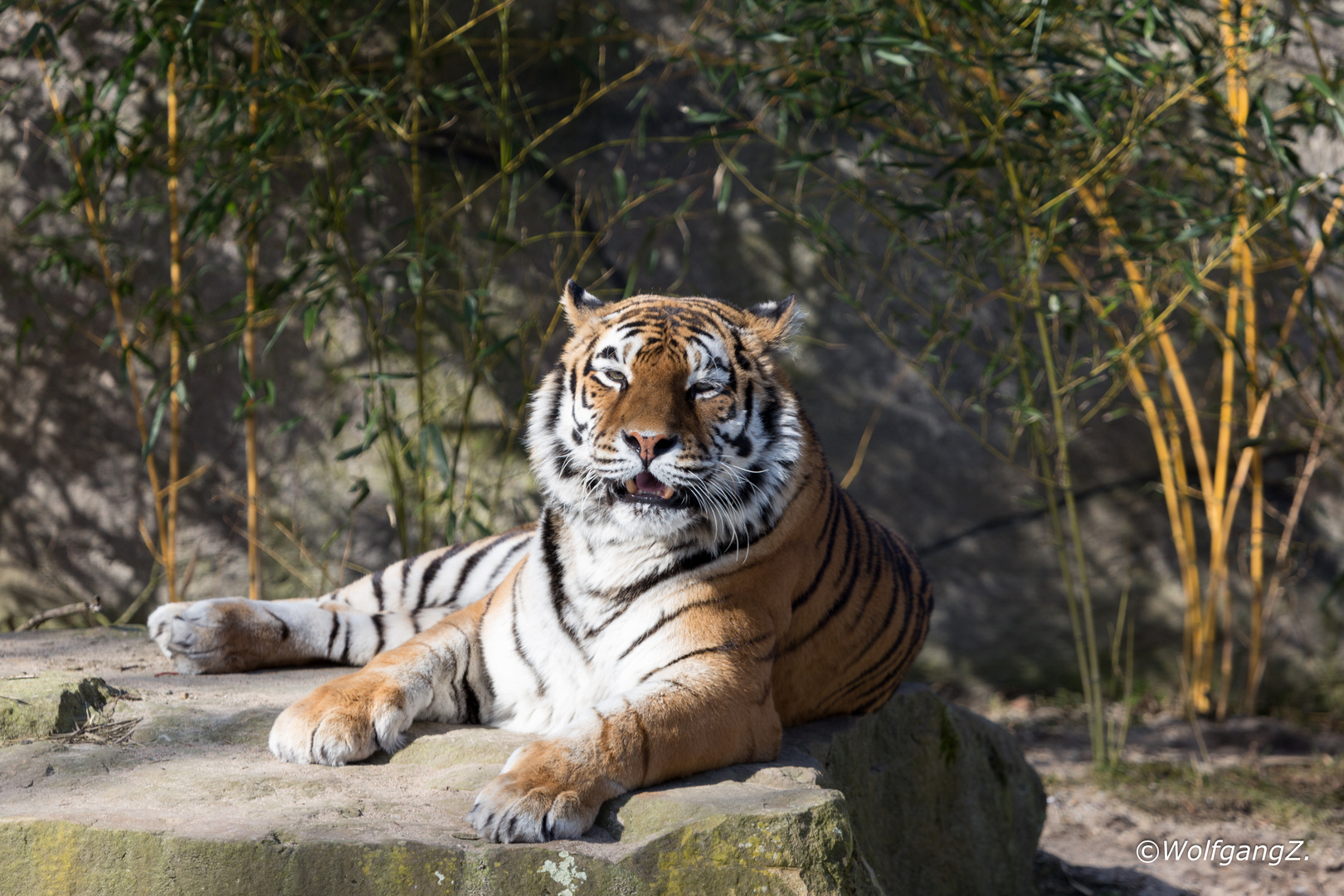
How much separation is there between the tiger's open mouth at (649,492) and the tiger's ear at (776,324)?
0.42 meters

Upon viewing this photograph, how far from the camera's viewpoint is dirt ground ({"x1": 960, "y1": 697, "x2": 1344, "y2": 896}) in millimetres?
3449

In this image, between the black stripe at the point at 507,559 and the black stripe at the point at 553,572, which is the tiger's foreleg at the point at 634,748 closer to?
the black stripe at the point at 553,572

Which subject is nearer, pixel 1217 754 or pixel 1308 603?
pixel 1217 754

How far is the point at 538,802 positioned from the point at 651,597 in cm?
52

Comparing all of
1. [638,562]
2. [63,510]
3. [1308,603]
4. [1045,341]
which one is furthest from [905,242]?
[63,510]

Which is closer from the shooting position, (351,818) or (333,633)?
(351,818)

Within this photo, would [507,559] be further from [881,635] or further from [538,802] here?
[538,802]

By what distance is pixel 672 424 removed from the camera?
199 centimetres

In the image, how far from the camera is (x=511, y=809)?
164 centimetres

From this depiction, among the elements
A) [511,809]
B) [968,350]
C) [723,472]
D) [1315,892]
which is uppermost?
[968,350]

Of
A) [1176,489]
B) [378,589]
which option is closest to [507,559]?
[378,589]

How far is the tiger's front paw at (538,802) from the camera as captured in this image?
5.35 feet

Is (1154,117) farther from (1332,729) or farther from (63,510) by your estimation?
(63,510)

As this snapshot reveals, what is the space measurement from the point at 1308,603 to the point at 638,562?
13.3 feet
